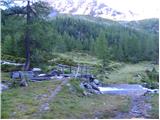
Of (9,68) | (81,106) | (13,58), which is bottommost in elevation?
Answer: (13,58)

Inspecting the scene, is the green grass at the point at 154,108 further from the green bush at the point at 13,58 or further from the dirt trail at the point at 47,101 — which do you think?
the green bush at the point at 13,58

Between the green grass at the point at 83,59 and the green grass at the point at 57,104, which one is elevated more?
the green grass at the point at 57,104

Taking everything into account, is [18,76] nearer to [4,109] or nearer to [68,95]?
[68,95]

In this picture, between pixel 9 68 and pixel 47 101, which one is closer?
pixel 47 101

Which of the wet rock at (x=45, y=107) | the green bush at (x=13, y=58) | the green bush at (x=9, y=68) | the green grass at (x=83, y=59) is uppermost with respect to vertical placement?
the wet rock at (x=45, y=107)

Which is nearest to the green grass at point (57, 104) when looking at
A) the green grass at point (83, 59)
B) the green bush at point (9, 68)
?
the green bush at point (9, 68)

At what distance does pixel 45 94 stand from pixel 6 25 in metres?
12.3

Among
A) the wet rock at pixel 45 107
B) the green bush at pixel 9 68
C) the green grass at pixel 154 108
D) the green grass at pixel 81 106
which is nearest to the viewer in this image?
the green grass at pixel 81 106

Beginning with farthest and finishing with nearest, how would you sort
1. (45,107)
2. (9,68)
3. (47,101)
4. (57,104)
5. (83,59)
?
(83,59), (9,68), (47,101), (57,104), (45,107)

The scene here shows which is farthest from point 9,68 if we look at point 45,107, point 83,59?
point 83,59

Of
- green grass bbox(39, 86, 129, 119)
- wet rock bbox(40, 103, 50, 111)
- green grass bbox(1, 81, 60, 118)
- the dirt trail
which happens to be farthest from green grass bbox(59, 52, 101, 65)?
wet rock bbox(40, 103, 50, 111)

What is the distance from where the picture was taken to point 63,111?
1569 centimetres

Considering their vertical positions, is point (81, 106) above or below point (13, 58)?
above

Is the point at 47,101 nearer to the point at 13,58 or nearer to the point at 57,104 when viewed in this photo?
the point at 57,104
